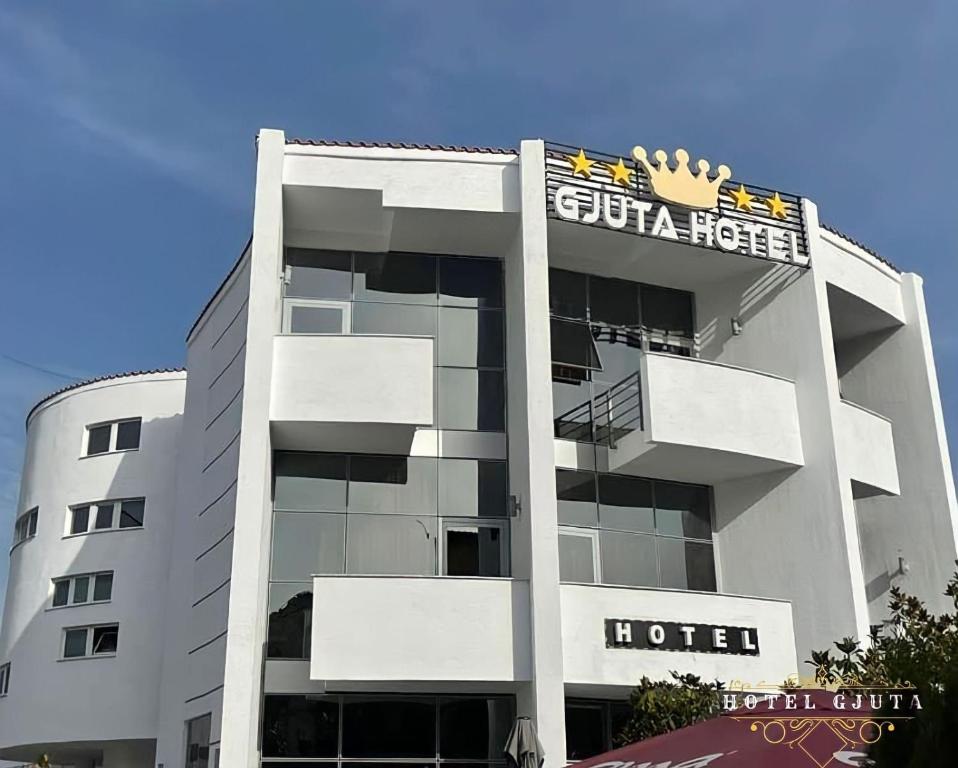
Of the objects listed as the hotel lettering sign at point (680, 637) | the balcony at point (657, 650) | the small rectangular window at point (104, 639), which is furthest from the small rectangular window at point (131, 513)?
the hotel lettering sign at point (680, 637)

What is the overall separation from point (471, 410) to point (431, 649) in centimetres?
494

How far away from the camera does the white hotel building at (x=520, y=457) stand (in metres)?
17.5

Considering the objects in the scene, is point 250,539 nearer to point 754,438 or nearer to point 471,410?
point 471,410

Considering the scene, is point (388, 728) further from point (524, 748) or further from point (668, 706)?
point (668, 706)

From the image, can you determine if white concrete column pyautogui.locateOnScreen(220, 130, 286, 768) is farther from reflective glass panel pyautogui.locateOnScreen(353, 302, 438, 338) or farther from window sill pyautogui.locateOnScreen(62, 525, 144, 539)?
window sill pyautogui.locateOnScreen(62, 525, 144, 539)

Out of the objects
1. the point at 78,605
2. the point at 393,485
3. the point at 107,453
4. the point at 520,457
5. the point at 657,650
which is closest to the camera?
the point at 657,650

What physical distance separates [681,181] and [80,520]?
59.4 feet

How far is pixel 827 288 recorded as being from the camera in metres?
22.0

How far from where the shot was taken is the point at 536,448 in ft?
59.7

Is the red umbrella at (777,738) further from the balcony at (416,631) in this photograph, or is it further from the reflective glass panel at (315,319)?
the reflective glass panel at (315,319)

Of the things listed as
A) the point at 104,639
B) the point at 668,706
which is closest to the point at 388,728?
the point at 668,706

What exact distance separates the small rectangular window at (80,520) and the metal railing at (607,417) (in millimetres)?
14448

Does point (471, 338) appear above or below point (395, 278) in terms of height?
below

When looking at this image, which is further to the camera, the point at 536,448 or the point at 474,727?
the point at 474,727
